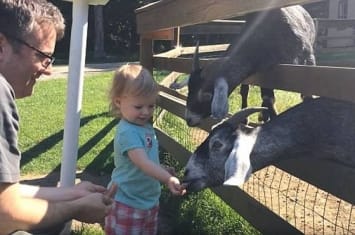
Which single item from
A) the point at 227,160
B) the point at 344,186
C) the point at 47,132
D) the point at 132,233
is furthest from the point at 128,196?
the point at 47,132

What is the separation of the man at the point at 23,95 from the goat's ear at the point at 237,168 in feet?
2.26

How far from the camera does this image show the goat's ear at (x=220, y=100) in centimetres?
405

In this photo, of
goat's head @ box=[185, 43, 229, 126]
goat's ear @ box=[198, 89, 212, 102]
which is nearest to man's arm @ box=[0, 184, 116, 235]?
goat's head @ box=[185, 43, 229, 126]

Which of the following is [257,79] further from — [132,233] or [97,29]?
[97,29]

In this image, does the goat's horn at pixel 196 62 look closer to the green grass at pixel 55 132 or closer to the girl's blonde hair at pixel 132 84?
the green grass at pixel 55 132

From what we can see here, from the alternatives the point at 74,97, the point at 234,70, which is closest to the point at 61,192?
the point at 74,97

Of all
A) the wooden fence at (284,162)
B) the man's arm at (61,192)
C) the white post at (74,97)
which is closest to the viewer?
the man's arm at (61,192)

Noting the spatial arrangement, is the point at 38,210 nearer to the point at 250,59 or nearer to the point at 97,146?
the point at 250,59

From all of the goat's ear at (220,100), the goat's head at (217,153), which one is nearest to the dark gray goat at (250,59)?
the goat's ear at (220,100)

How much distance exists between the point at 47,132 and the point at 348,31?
535 inches

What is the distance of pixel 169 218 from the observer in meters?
4.29

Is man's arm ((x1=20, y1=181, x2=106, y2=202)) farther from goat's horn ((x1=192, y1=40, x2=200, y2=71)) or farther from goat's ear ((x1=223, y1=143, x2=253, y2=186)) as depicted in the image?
goat's horn ((x1=192, y1=40, x2=200, y2=71))

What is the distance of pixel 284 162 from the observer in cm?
312

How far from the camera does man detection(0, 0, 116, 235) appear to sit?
1.87 metres
